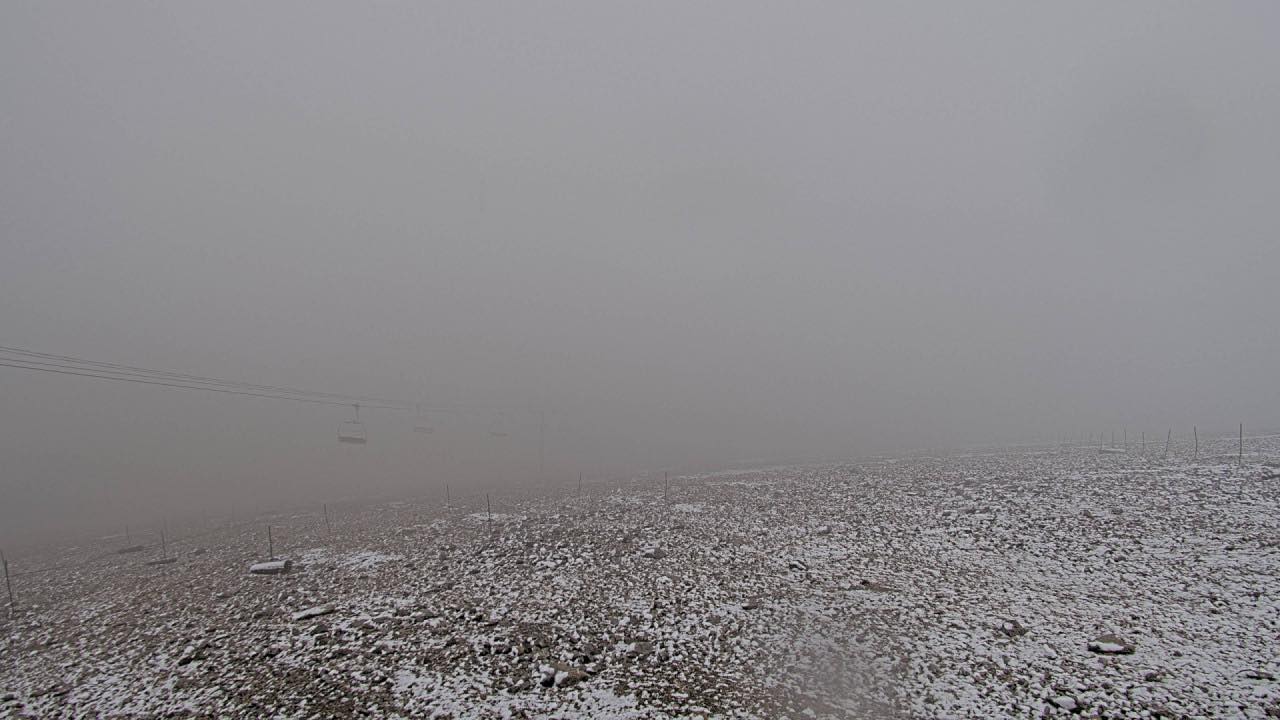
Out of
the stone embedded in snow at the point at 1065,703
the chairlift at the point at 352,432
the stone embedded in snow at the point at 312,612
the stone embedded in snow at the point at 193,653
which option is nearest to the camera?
the stone embedded in snow at the point at 1065,703

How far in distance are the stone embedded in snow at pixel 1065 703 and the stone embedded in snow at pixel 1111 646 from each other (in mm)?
2053

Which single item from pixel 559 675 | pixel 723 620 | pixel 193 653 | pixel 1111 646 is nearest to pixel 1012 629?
pixel 1111 646

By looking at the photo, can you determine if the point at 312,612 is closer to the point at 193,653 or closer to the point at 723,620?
the point at 193,653

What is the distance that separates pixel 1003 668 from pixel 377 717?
1156 centimetres

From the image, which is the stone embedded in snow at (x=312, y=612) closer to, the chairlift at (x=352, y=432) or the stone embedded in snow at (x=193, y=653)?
the stone embedded in snow at (x=193, y=653)

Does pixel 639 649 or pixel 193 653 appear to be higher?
pixel 639 649

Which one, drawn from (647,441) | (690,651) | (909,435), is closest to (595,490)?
(690,651)

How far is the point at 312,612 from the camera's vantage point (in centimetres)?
1270

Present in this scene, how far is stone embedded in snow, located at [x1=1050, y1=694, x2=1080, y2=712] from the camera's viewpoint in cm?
738

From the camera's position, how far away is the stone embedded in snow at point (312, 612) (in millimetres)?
12516

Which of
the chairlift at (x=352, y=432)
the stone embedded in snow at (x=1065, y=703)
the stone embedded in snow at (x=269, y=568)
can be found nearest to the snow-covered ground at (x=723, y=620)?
the stone embedded in snow at (x=1065, y=703)

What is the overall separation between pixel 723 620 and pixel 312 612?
36.9 ft

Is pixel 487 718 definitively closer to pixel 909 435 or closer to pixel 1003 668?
pixel 1003 668

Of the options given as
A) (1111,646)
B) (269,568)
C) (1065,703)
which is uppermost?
(1111,646)
